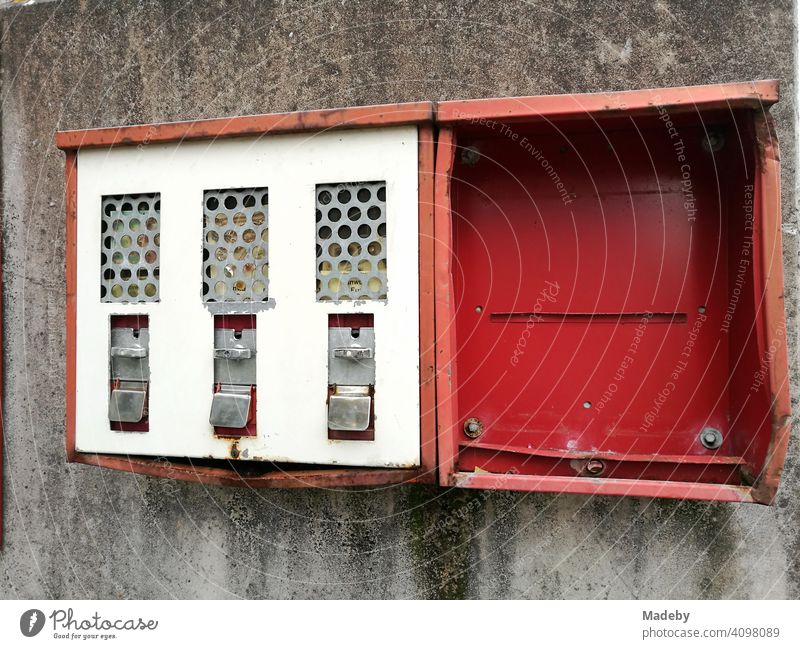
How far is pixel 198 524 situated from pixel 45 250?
0.97m

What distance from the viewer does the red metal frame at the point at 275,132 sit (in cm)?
110

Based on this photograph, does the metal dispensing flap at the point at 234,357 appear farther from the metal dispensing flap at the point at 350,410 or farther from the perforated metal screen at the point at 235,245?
the metal dispensing flap at the point at 350,410

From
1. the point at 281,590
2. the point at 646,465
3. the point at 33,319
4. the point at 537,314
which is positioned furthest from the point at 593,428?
the point at 33,319

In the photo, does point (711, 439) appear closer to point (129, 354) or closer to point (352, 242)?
point (352, 242)

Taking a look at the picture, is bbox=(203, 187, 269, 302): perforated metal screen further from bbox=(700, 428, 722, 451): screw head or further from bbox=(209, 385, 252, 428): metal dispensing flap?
bbox=(700, 428, 722, 451): screw head

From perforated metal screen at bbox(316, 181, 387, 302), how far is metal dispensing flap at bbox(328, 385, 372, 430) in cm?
20

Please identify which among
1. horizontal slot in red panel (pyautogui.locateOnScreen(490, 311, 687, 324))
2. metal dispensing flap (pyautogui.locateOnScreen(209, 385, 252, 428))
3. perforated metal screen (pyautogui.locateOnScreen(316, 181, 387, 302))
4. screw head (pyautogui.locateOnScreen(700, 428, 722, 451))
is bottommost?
screw head (pyautogui.locateOnScreen(700, 428, 722, 451))

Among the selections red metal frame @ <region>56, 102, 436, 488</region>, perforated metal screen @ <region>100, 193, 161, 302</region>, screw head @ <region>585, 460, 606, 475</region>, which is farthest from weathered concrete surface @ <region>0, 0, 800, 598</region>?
perforated metal screen @ <region>100, 193, 161, 302</region>

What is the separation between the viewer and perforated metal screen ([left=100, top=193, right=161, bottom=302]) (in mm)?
1234

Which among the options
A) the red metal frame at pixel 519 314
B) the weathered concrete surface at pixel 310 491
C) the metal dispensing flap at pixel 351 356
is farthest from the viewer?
the weathered concrete surface at pixel 310 491

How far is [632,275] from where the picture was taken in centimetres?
125

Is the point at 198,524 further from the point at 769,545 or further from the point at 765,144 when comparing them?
the point at 765,144

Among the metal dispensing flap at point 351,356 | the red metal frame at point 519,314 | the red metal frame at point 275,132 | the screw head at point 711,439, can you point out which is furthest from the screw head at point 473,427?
the screw head at point 711,439

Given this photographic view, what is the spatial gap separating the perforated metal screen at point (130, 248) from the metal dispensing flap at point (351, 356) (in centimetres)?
43
